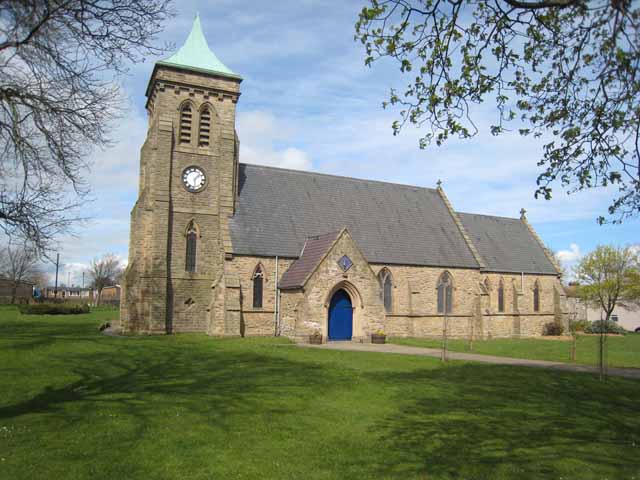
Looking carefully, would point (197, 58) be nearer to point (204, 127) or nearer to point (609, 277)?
point (204, 127)

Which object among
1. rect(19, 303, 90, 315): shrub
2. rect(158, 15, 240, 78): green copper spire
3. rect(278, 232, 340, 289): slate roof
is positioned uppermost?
rect(158, 15, 240, 78): green copper spire

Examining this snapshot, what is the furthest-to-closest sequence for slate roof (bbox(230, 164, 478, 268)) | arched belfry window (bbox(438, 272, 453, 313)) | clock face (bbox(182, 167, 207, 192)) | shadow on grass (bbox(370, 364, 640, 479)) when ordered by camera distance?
arched belfry window (bbox(438, 272, 453, 313)) < slate roof (bbox(230, 164, 478, 268)) < clock face (bbox(182, 167, 207, 192)) < shadow on grass (bbox(370, 364, 640, 479))

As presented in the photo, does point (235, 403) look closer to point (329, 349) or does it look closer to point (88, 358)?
point (88, 358)

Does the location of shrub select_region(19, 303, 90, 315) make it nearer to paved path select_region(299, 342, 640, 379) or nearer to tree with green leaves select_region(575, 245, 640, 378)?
paved path select_region(299, 342, 640, 379)

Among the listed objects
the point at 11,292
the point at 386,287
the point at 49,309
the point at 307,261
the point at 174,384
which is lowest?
the point at 174,384

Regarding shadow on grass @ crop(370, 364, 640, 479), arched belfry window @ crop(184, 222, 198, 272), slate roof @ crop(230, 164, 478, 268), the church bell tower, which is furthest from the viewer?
slate roof @ crop(230, 164, 478, 268)

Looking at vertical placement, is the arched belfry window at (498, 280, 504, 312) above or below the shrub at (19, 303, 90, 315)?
above

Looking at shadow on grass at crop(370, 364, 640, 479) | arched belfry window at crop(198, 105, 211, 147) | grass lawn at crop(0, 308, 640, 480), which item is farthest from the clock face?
shadow on grass at crop(370, 364, 640, 479)

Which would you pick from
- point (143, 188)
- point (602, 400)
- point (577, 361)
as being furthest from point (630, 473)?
point (143, 188)

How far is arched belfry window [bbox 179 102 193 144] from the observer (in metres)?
32.4

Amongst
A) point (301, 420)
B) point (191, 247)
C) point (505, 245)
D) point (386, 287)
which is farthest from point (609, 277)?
point (301, 420)

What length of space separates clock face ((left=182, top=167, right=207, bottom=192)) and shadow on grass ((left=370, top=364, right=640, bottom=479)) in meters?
19.0

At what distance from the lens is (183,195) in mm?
31984

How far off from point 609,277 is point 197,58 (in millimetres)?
46882
